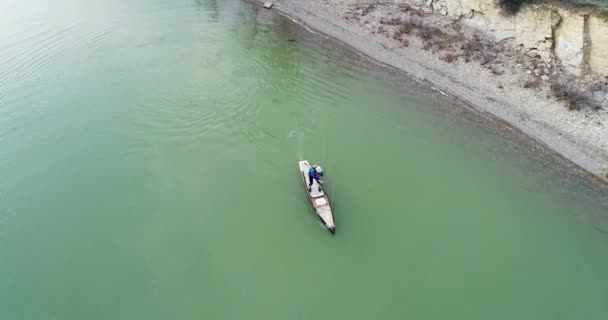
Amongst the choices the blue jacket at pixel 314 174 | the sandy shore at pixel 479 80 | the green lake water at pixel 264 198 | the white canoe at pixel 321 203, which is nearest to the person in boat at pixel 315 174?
the blue jacket at pixel 314 174

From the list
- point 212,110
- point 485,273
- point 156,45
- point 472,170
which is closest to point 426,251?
point 485,273

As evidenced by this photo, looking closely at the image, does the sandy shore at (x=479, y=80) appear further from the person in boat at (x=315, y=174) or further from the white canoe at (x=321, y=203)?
the white canoe at (x=321, y=203)

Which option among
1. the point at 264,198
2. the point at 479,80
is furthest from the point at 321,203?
the point at 479,80

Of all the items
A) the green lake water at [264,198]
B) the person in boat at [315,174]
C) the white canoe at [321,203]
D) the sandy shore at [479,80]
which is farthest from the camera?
the sandy shore at [479,80]

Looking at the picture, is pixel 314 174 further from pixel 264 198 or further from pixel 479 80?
pixel 479 80

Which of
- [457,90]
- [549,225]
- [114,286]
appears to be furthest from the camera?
[457,90]

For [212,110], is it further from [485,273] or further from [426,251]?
[485,273]

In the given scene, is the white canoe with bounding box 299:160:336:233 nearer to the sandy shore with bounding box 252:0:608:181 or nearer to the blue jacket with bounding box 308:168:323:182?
the blue jacket with bounding box 308:168:323:182

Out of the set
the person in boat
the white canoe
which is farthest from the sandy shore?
the white canoe
